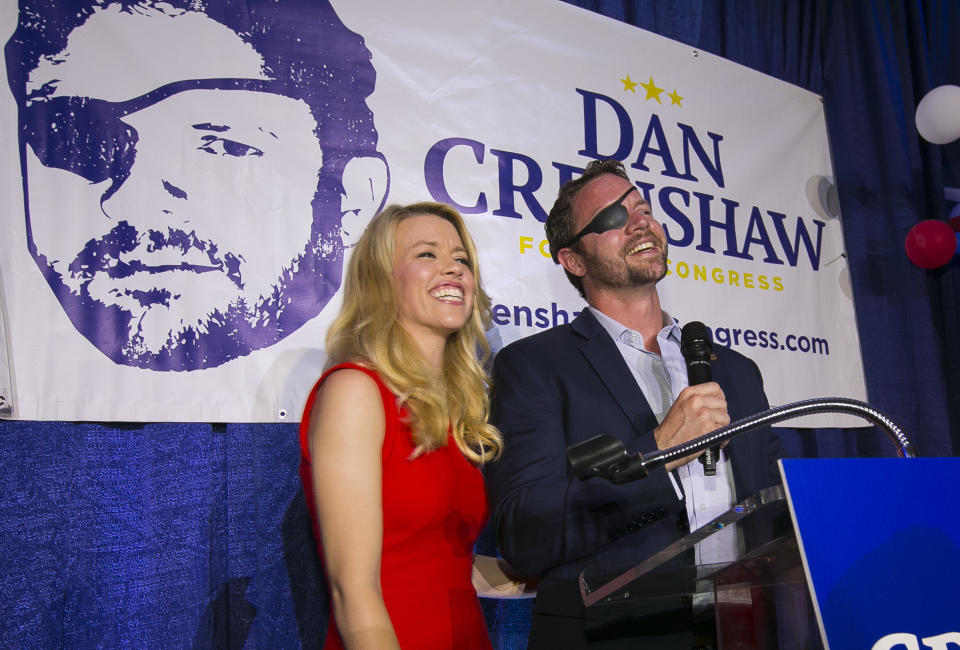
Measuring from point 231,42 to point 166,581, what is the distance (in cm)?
132

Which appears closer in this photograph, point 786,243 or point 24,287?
point 24,287

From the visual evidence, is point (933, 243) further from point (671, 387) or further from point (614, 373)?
point (614, 373)

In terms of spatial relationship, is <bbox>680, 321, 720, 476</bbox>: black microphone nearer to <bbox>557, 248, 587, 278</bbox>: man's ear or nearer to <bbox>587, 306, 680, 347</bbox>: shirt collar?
<bbox>587, 306, 680, 347</bbox>: shirt collar

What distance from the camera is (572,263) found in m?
2.11

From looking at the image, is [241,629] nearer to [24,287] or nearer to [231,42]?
[24,287]

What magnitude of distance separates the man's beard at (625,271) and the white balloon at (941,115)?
5.05 ft

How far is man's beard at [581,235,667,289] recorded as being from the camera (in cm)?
197

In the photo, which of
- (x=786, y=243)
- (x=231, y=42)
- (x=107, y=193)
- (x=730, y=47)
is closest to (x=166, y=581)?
(x=107, y=193)

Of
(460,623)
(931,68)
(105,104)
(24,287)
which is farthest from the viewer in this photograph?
(931,68)

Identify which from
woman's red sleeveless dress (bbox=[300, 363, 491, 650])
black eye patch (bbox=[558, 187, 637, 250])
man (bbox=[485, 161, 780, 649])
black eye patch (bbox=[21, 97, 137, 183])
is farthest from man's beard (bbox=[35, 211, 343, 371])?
black eye patch (bbox=[558, 187, 637, 250])

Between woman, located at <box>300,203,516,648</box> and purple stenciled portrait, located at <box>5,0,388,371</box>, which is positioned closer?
woman, located at <box>300,203,516,648</box>

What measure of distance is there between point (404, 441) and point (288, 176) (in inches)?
34.1

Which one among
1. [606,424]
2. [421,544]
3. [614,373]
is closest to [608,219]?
[614,373]

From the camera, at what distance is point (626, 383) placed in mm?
1727
